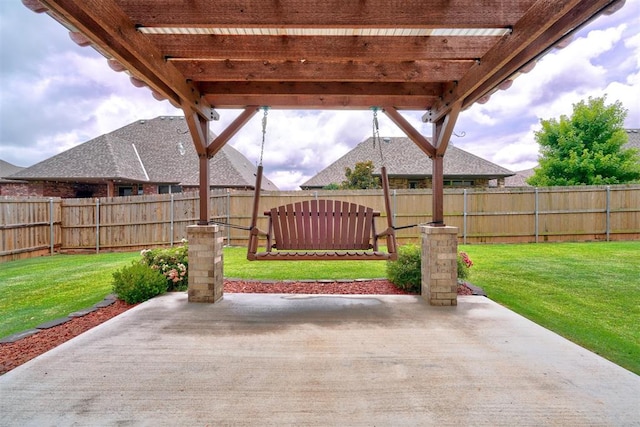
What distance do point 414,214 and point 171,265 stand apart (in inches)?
294

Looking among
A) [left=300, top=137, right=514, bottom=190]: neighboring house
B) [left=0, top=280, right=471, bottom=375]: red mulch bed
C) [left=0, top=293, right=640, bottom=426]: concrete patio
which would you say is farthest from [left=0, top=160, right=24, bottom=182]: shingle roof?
[left=0, top=293, right=640, bottom=426]: concrete patio

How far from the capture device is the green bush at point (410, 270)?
14.3 feet

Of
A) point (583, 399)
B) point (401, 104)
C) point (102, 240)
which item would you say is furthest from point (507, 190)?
point (102, 240)

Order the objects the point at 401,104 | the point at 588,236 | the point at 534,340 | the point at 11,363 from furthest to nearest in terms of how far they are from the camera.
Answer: the point at 588,236
the point at 401,104
the point at 534,340
the point at 11,363

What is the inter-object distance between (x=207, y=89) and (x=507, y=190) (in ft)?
31.3

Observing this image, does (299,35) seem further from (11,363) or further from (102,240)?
(102,240)

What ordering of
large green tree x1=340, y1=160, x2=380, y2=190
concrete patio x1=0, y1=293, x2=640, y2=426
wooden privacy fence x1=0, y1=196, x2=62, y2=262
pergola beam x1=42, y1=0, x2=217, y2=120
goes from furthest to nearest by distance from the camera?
large green tree x1=340, y1=160, x2=380, y2=190 < wooden privacy fence x1=0, y1=196, x2=62, y2=262 < pergola beam x1=42, y1=0, x2=217, y2=120 < concrete patio x1=0, y1=293, x2=640, y2=426

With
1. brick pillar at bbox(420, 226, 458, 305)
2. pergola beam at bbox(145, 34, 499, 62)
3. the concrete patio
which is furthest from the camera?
brick pillar at bbox(420, 226, 458, 305)

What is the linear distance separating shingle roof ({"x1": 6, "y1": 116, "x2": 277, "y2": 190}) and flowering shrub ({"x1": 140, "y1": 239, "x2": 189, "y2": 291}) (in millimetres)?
8702

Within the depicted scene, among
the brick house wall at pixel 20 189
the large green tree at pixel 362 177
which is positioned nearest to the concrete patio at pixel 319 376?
the large green tree at pixel 362 177

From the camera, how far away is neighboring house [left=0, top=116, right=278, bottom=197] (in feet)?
43.8

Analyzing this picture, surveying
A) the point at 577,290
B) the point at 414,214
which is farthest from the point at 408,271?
the point at 414,214

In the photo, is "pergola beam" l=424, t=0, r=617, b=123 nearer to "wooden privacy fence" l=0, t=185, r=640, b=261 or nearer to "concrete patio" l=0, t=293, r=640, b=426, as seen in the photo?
"concrete patio" l=0, t=293, r=640, b=426

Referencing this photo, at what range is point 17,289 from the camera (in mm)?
4758
